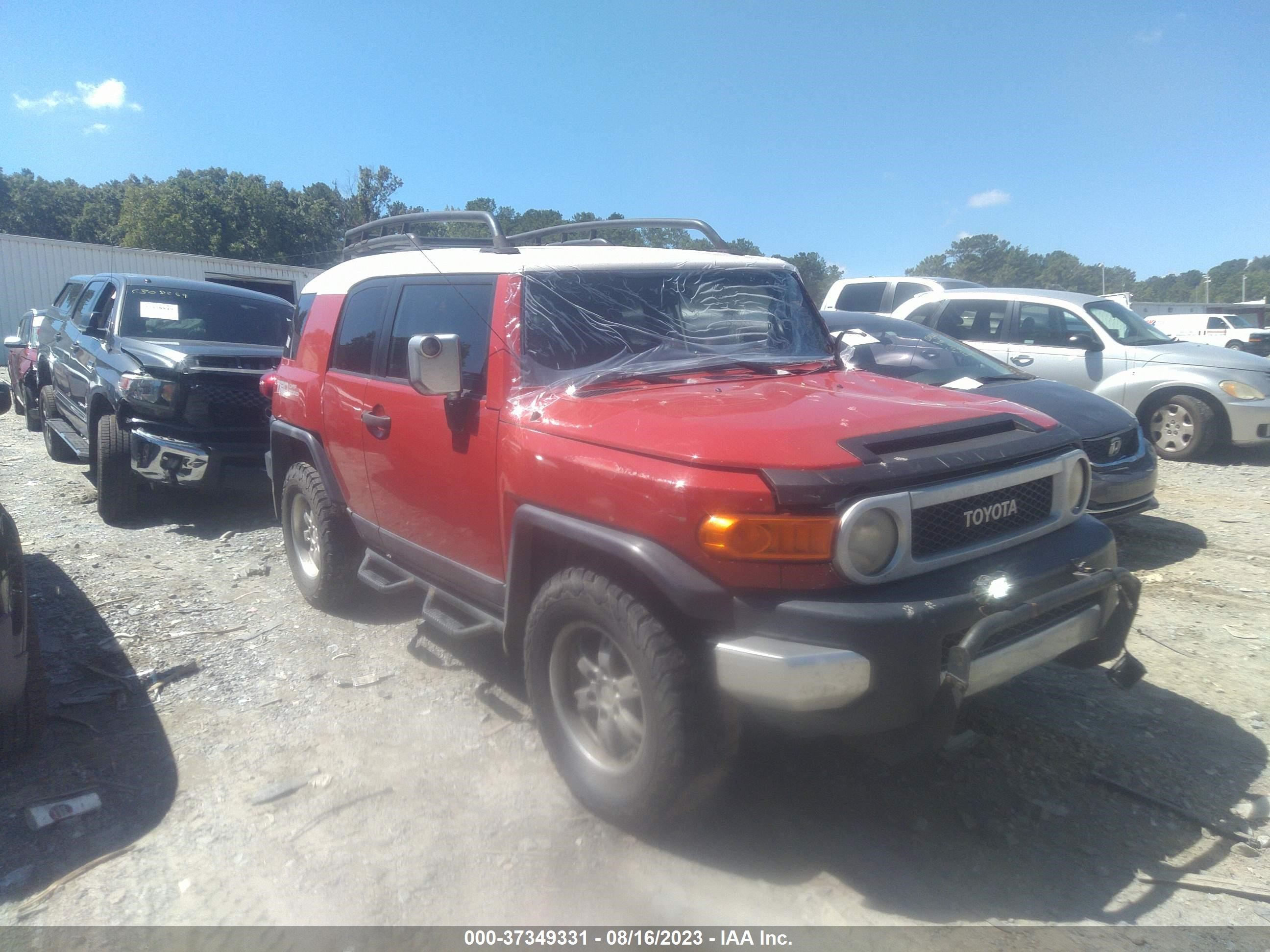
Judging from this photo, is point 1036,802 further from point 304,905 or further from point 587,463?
point 304,905

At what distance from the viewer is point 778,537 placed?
2342mm

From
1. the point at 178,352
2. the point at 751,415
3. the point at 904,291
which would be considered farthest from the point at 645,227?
the point at 904,291

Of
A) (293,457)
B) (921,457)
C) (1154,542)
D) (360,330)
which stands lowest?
(1154,542)

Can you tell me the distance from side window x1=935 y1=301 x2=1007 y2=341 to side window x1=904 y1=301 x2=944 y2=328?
9 centimetres

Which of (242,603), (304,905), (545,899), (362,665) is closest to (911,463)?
(545,899)

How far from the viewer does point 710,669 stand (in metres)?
2.46

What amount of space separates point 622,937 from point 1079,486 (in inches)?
86.7

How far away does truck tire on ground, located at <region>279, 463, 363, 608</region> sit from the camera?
469 centimetres

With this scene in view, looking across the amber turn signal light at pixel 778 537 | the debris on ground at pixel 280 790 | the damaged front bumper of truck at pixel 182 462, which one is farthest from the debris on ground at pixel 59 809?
the damaged front bumper of truck at pixel 182 462

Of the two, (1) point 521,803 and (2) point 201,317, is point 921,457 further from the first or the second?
(2) point 201,317

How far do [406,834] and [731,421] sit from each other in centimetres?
181

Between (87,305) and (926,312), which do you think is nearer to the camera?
(87,305)

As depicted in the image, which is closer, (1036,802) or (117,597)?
(1036,802)

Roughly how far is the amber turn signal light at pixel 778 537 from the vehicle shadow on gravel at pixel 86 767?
224 cm
